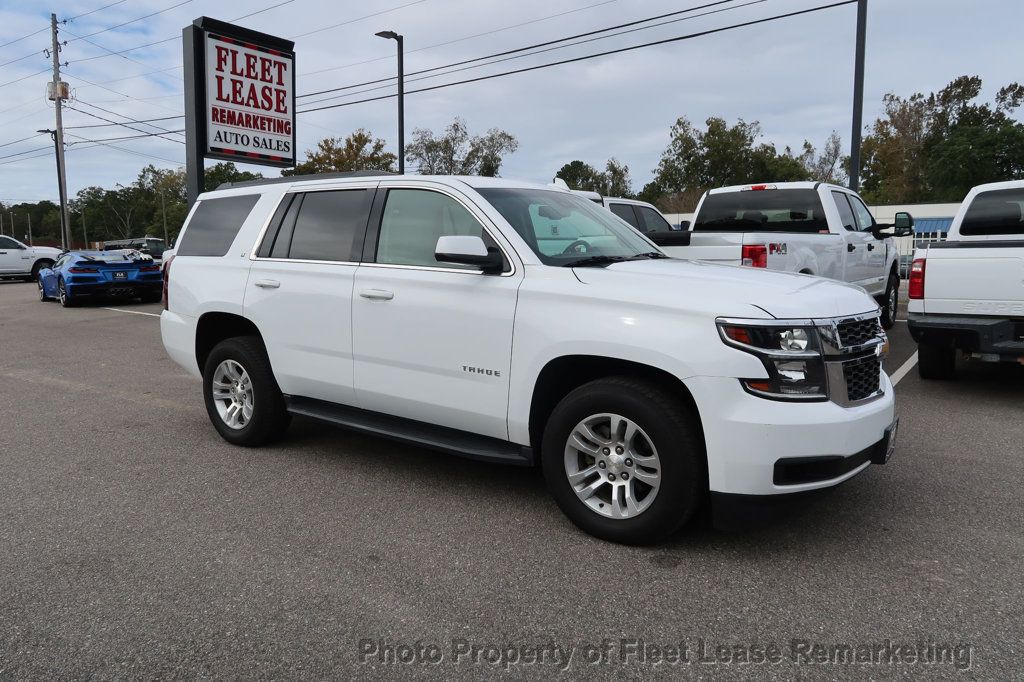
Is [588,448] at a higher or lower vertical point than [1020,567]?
higher

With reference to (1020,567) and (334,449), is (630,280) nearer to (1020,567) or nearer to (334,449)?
(1020,567)

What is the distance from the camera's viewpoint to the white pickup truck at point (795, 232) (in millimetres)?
7672

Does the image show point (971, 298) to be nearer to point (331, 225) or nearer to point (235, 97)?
point (331, 225)

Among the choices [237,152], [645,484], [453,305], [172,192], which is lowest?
[645,484]

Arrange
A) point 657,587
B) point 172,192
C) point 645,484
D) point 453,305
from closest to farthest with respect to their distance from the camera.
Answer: point 657,587 < point 645,484 < point 453,305 < point 172,192

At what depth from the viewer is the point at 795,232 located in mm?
8859

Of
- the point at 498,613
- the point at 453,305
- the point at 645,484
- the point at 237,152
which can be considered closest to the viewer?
Result: the point at 498,613

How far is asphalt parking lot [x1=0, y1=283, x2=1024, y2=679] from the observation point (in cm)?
283

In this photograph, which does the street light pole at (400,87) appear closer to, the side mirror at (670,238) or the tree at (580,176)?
the side mirror at (670,238)

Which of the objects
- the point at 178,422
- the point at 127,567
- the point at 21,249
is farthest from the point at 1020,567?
the point at 21,249

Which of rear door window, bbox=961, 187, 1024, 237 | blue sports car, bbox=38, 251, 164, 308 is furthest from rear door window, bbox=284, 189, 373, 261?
blue sports car, bbox=38, 251, 164, 308

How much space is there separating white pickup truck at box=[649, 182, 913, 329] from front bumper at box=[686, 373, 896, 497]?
4.35 metres

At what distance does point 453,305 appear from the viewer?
426 cm

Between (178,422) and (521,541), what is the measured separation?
3857mm
